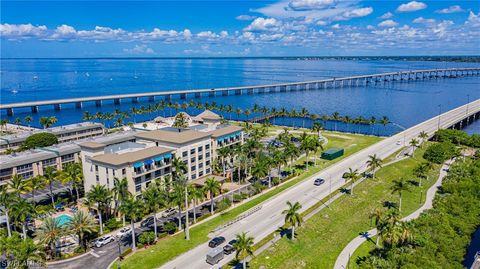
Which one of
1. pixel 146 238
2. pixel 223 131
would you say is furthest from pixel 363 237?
pixel 223 131

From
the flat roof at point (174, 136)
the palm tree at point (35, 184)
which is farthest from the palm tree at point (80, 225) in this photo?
the flat roof at point (174, 136)

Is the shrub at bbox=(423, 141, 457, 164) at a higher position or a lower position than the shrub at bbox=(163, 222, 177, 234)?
higher

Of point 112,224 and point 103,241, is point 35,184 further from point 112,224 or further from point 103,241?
point 103,241

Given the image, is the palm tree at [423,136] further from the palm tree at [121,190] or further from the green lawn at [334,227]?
the palm tree at [121,190]

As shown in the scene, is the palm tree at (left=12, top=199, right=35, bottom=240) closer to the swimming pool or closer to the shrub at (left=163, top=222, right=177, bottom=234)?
the swimming pool

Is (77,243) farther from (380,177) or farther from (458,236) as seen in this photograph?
(380,177)

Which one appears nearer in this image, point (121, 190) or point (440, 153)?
point (121, 190)

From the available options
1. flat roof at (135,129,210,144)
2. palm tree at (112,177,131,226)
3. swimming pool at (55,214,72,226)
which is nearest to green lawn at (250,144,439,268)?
palm tree at (112,177,131,226)

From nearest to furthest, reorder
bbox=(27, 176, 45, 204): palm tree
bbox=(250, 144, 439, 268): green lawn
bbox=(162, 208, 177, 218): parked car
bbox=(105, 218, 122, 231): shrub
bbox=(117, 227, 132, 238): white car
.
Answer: bbox=(250, 144, 439, 268): green lawn
bbox=(117, 227, 132, 238): white car
bbox=(105, 218, 122, 231): shrub
bbox=(27, 176, 45, 204): palm tree
bbox=(162, 208, 177, 218): parked car
